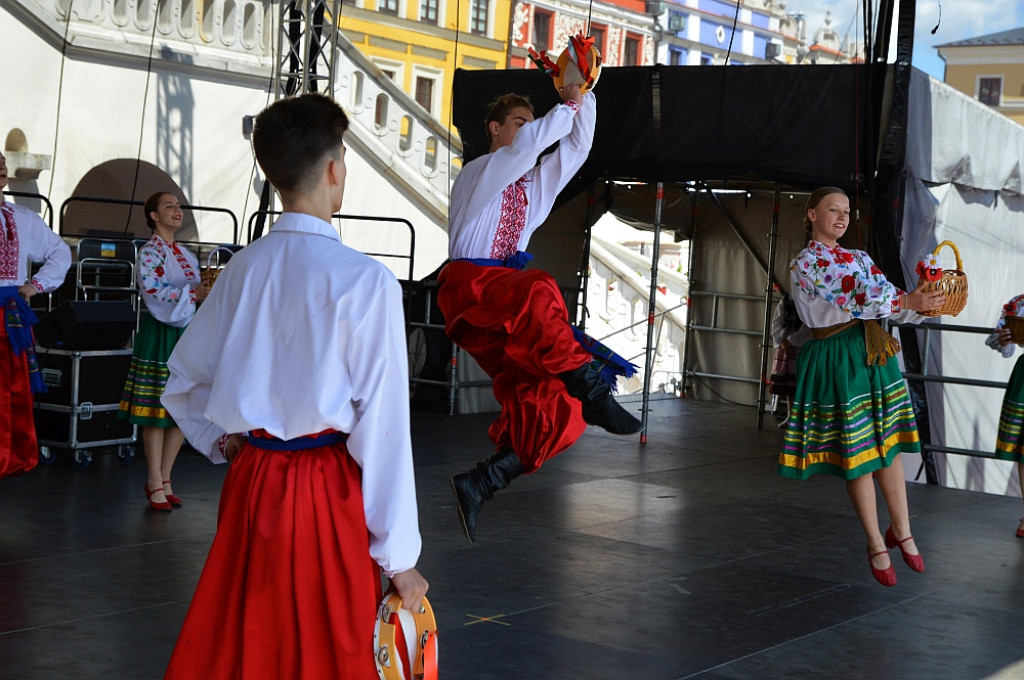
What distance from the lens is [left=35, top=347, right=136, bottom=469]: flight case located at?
238 inches

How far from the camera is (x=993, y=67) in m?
10.7

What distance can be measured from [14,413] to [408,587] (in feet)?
11.6

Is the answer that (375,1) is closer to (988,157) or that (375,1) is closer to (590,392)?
(988,157)

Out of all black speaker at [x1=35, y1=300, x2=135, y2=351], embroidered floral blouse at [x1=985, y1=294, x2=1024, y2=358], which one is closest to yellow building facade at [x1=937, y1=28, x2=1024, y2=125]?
embroidered floral blouse at [x1=985, y1=294, x2=1024, y2=358]

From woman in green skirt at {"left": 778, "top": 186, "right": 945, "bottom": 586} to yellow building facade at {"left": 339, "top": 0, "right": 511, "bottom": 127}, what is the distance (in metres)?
13.0

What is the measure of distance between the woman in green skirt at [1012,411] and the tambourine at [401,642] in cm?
425

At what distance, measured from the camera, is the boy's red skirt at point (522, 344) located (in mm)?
3695

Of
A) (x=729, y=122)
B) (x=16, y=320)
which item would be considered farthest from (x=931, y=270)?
(x=729, y=122)

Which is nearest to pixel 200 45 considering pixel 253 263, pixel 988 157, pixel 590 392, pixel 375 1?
pixel 375 1

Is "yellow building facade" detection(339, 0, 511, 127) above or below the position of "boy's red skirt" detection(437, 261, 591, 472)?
above

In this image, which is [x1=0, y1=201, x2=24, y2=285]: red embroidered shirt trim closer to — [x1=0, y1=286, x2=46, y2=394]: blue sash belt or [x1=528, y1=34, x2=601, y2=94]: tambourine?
[x1=0, y1=286, x2=46, y2=394]: blue sash belt

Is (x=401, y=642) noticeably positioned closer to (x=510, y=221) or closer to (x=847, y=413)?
(x=510, y=221)

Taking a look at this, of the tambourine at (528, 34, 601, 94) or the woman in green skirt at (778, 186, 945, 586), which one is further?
the woman in green skirt at (778, 186, 945, 586)

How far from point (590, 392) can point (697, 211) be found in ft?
23.7
